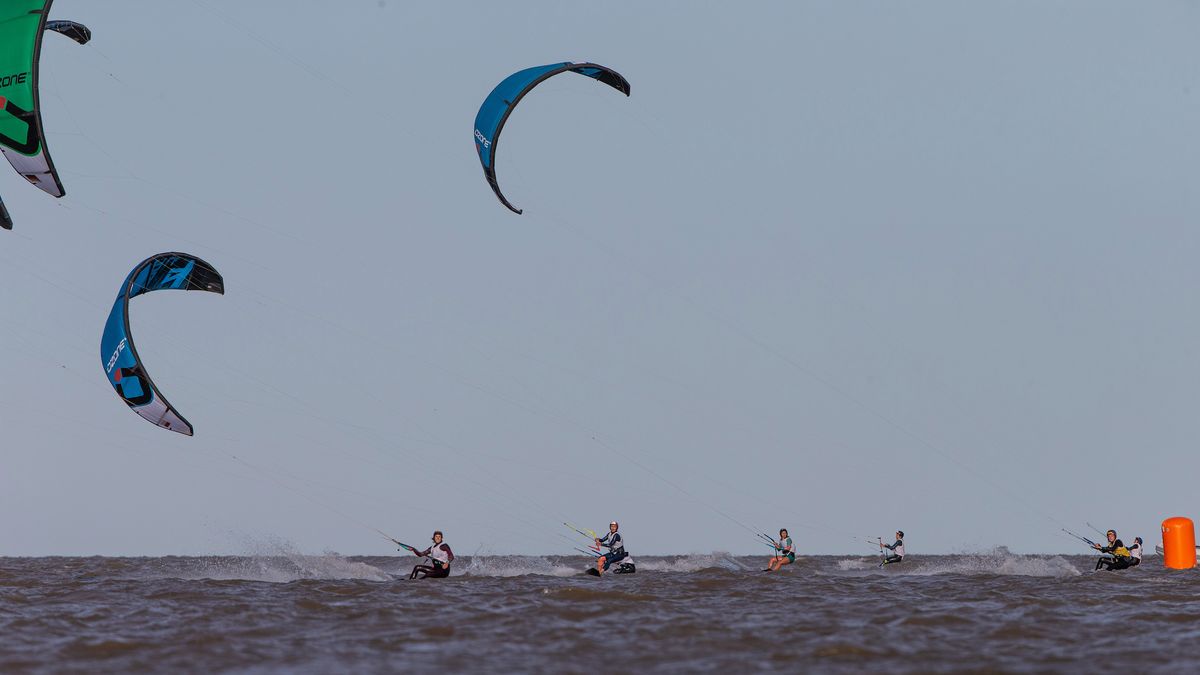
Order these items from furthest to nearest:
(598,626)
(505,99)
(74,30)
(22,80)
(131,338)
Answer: (74,30)
(505,99)
(131,338)
(22,80)
(598,626)

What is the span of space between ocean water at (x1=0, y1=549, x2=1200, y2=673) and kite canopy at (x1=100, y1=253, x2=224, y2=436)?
3228 mm

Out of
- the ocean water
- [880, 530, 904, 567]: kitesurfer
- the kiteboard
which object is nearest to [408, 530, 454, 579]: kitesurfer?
the ocean water

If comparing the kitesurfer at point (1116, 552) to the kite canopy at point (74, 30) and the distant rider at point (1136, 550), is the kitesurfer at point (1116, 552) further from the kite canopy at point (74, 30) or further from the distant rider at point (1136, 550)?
the kite canopy at point (74, 30)

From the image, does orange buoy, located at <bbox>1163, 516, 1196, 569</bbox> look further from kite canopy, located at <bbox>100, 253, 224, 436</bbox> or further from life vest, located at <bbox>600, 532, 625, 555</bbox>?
kite canopy, located at <bbox>100, 253, 224, 436</bbox>

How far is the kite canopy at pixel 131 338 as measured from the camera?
2278 cm

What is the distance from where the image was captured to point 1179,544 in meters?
27.9

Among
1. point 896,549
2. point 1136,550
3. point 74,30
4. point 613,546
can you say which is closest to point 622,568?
point 613,546

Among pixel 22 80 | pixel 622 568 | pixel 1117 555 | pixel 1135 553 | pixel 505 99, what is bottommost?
pixel 622 568

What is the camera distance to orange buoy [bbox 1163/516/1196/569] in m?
27.9

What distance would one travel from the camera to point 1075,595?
1848cm

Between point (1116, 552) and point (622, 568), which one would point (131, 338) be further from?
point (1116, 552)

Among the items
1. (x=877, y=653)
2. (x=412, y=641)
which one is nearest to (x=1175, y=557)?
(x=877, y=653)

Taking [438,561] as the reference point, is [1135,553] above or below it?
above

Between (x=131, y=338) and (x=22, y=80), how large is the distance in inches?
212
